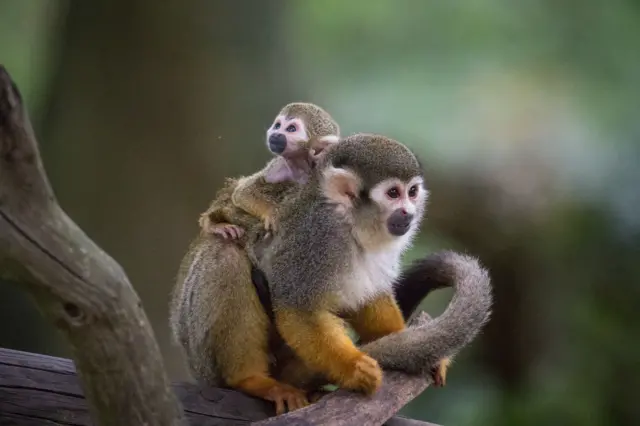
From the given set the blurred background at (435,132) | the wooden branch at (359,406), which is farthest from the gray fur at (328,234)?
the blurred background at (435,132)

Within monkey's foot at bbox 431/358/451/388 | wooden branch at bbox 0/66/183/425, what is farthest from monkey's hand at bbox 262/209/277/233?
wooden branch at bbox 0/66/183/425

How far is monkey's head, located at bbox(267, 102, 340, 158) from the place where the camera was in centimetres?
262

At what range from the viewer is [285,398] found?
7.61 ft

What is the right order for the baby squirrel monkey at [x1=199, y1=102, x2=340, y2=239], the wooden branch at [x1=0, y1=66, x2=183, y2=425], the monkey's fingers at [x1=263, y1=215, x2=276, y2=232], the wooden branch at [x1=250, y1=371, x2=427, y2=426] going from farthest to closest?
the baby squirrel monkey at [x1=199, y1=102, x2=340, y2=239] < the monkey's fingers at [x1=263, y1=215, x2=276, y2=232] < the wooden branch at [x1=250, y1=371, x2=427, y2=426] < the wooden branch at [x1=0, y1=66, x2=183, y2=425]

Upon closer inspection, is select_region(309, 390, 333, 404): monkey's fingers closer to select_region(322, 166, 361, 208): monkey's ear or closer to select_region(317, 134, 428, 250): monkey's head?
select_region(317, 134, 428, 250): monkey's head

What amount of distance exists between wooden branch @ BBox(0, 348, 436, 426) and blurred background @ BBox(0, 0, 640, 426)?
69.5 inches

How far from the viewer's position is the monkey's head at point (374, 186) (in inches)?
Result: 89.4

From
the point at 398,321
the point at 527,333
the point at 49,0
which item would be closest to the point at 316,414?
the point at 398,321

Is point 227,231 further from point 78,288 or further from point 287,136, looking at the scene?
point 78,288

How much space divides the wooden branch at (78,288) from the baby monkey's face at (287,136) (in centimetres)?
111

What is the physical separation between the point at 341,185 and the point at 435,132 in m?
1.97

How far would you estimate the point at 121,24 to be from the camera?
4238 mm

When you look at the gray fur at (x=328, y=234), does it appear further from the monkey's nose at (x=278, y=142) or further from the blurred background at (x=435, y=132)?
the blurred background at (x=435, y=132)

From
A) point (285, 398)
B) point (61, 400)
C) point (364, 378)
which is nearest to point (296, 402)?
point (285, 398)
